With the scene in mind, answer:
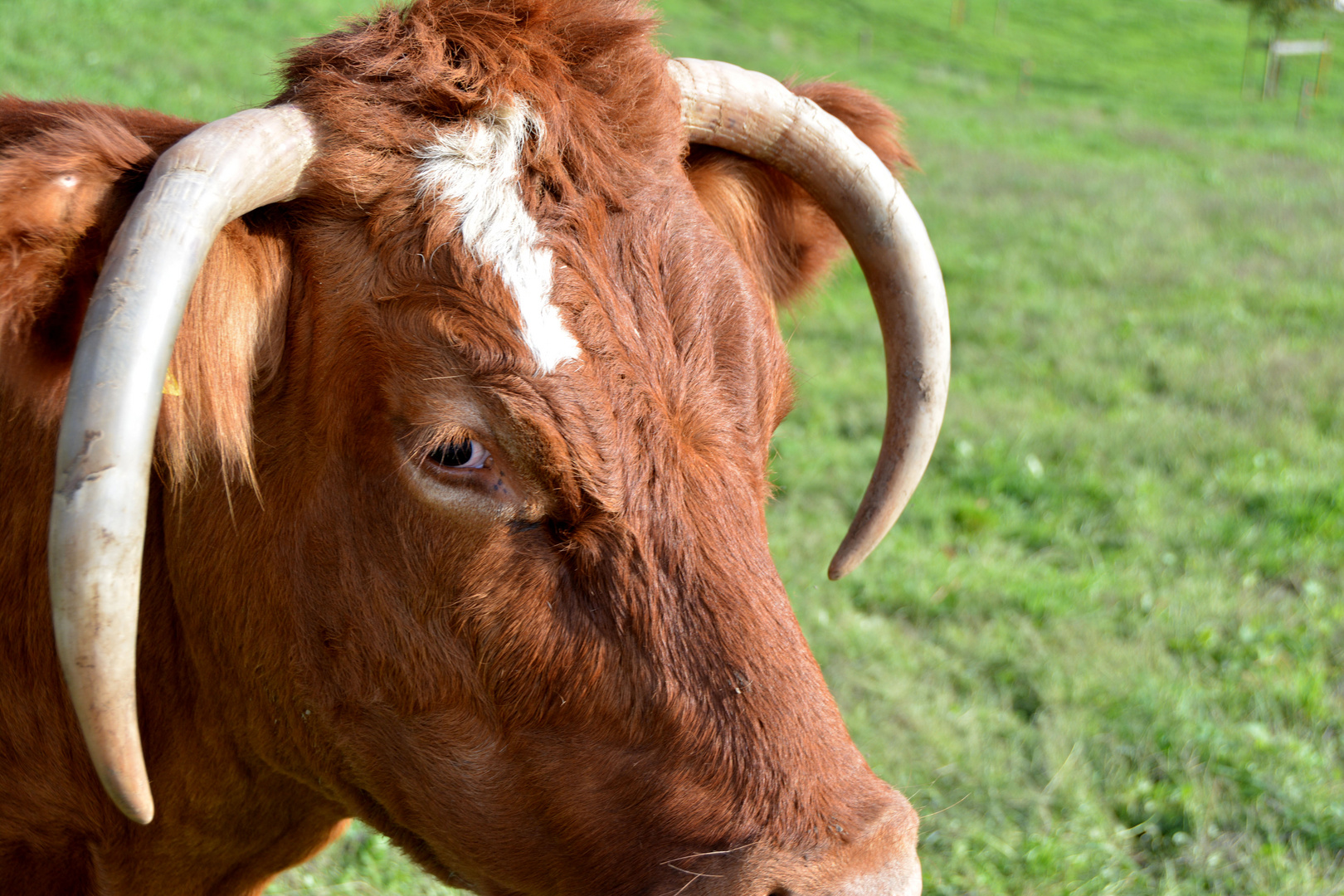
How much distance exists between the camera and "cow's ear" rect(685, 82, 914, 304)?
2525mm

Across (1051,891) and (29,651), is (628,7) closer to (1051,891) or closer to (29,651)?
(29,651)

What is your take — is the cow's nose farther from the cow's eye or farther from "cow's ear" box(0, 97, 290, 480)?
"cow's ear" box(0, 97, 290, 480)

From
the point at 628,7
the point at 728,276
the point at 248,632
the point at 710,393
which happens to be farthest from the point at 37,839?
the point at 628,7

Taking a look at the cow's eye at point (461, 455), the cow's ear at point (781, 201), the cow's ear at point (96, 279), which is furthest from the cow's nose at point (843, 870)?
the cow's ear at point (781, 201)

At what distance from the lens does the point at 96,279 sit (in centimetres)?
173

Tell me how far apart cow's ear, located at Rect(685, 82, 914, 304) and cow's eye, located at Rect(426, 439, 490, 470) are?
3.19 feet

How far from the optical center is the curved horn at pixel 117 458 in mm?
1481

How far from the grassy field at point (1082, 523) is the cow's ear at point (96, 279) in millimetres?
1679

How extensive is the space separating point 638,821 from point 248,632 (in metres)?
0.78

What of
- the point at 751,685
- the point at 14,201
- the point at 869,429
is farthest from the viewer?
the point at 869,429

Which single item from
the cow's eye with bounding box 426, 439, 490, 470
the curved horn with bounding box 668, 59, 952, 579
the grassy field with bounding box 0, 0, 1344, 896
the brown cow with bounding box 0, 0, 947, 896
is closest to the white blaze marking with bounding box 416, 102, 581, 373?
the brown cow with bounding box 0, 0, 947, 896

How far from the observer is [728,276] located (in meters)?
2.09

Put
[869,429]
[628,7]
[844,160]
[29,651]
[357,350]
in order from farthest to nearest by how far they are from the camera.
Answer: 1. [869,429]
2. [844,160]
3. [628,7]
4. [29,651]
5. [357,350]

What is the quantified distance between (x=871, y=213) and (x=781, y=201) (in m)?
0.33
